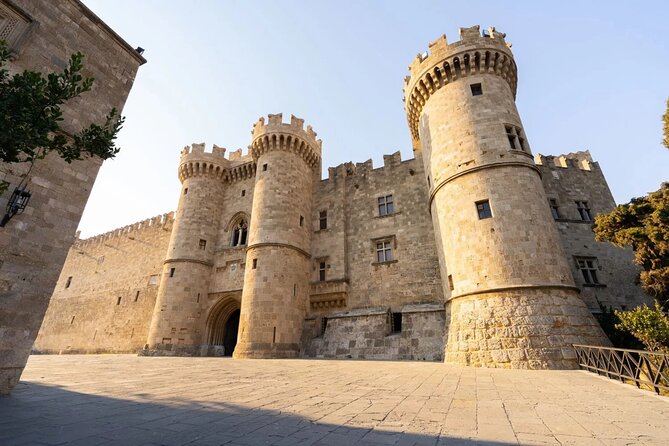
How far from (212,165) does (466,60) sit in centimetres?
1656

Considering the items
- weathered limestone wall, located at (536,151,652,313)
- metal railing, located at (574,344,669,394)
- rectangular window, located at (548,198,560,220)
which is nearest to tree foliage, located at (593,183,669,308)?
weathered limestone wall, located at (536,151,652,313)

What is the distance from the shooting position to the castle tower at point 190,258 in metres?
16.7

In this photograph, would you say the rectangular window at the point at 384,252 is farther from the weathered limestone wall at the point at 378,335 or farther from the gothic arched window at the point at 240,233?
the gothic arched window at the point at 240,233

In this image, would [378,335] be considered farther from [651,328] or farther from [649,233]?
[649,233]

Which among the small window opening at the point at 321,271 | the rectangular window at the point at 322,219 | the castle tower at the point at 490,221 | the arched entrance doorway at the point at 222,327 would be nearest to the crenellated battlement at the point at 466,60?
the castle tower at the point at 490,221

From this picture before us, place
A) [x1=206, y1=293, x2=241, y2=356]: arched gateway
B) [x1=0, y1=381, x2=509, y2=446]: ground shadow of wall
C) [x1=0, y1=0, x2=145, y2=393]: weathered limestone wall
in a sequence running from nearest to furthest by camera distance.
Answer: [x1=0, y1=381, x2=509, y2=446]: ground shadow of wall < [x1=0, y1=0, x2=145, y2=393]: weathered limestone wall < [x1=206, y1=293, x2=241, y2=356]: arched gateway

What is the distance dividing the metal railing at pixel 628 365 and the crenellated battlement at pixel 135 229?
83.2 feet

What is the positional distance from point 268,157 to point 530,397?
16687 mm

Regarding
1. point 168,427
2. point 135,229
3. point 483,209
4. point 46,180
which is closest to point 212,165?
point 135,229

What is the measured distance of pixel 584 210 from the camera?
15.4 metres

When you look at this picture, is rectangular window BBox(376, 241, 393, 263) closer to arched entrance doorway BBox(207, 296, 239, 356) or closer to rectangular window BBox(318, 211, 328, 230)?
rectangular window BBox(318, 211, 328, 230)

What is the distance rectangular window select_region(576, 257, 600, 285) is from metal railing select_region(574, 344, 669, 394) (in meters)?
6.76

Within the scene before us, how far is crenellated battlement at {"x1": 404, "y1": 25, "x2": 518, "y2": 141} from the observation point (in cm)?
1342

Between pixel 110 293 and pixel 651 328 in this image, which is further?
pixel 110 293
